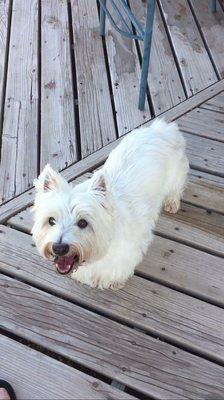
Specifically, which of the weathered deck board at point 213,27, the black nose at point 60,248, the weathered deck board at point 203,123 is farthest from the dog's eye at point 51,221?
the weathered deck board at point 213,27

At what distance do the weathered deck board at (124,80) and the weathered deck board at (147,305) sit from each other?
1.15 meters

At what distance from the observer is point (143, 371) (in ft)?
6.66

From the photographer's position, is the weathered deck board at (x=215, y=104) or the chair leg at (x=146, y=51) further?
the weathered deck board at (x=215, y=104)

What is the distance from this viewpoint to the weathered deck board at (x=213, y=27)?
3657 millimetres

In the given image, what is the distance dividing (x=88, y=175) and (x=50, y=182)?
948 mm

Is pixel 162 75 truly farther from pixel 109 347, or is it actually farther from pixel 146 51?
pixel 109 347

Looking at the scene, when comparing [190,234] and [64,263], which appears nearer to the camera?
[64,263]

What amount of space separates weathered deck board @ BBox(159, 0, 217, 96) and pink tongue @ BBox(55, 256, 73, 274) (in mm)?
1922

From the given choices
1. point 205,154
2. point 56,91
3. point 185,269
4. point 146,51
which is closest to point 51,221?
point 185,269

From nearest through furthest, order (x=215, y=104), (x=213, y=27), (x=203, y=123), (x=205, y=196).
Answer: (x=205, y=196), (x=203, y=123), (x=215, y=104), (x=213, y=27)

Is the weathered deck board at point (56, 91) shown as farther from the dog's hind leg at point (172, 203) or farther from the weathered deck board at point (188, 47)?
the weathered deck board at point (188, 47)

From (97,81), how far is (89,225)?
1.89 m

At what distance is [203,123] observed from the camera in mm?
3143

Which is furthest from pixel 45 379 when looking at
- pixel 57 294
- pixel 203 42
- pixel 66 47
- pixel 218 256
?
pixel 203 42
